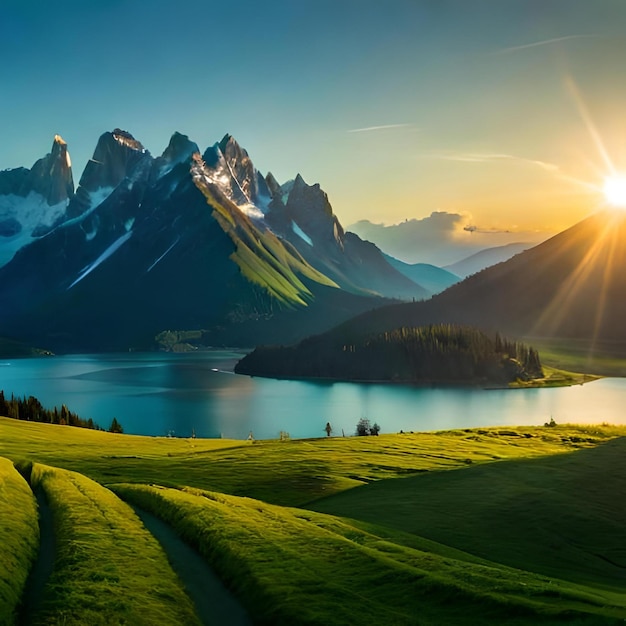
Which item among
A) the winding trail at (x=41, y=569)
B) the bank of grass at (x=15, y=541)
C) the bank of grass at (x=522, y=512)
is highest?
the bank of grass at (x=15, y=541)

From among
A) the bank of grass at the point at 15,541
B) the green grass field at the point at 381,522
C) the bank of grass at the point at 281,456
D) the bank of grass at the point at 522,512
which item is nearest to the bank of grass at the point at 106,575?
the green grass field at the point at 381,522

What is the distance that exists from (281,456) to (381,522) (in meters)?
38.0

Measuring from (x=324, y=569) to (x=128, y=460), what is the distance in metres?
51.1

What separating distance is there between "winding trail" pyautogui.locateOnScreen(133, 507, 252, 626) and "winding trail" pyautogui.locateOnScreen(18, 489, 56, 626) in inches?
214


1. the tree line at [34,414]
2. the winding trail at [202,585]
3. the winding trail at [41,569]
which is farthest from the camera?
the tree line at [34,414]

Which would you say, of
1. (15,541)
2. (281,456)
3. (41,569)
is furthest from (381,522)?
(281,456)

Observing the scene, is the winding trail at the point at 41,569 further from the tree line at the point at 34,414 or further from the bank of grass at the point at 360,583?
the tree line at the point at 34,414

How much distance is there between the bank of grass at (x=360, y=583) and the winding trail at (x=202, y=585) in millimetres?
464

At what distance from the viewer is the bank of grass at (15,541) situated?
2456 centimetres

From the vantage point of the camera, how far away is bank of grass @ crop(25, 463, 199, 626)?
23547 mm

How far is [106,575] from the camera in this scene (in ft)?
89.3

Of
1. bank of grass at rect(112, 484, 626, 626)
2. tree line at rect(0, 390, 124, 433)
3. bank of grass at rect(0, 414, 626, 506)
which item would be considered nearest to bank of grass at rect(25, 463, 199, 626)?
bank of grass at rect(112, 484, 626, 626)

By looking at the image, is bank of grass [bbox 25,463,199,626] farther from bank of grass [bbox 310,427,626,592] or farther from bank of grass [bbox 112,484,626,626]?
bank of grass [bbox 310,427,626,592]

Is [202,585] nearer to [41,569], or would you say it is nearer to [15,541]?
[41,569]
